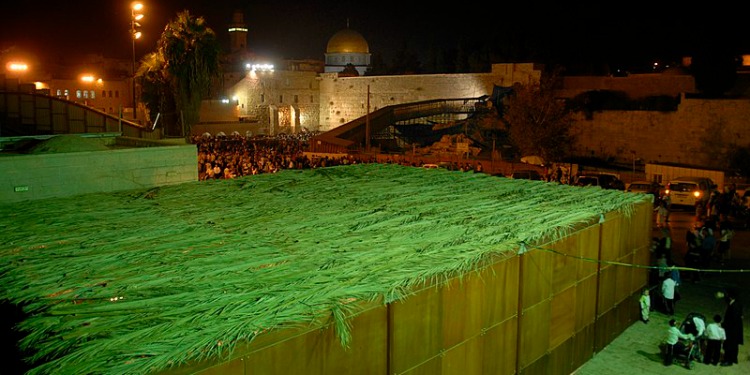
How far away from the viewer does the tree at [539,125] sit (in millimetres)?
33219

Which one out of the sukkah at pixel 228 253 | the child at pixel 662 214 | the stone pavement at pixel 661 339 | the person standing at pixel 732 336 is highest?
the sukkah at pixel 228 253

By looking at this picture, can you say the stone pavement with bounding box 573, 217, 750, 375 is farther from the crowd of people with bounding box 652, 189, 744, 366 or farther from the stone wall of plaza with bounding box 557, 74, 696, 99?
the stone wall of plaza with bounding box 557, 74, 696, 99

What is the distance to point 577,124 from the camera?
Answer: 36.7m

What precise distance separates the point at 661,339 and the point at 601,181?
14.1 meters

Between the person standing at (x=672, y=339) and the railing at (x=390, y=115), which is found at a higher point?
the railing at (x=390, y=115)

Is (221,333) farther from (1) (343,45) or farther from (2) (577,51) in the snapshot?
(1) (343,45)

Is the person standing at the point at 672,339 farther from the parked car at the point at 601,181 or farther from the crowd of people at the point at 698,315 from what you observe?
the parked car at the point at 601,181

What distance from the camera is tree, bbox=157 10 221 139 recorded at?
2400cm

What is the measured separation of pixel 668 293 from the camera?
1014 cm

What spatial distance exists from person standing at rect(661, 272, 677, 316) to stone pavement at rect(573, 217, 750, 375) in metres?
0.14

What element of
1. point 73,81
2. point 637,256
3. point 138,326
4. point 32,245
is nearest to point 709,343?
point 637,256

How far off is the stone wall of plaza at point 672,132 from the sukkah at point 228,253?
80.7ft

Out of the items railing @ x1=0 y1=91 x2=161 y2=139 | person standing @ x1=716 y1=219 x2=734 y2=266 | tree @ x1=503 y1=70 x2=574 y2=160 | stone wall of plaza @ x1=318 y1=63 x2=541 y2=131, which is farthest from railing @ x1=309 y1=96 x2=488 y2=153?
person standing @ x1=716 y1=219 x2=734 y2=266

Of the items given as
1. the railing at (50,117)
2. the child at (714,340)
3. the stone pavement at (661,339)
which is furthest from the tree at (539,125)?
the child at (714,340)
